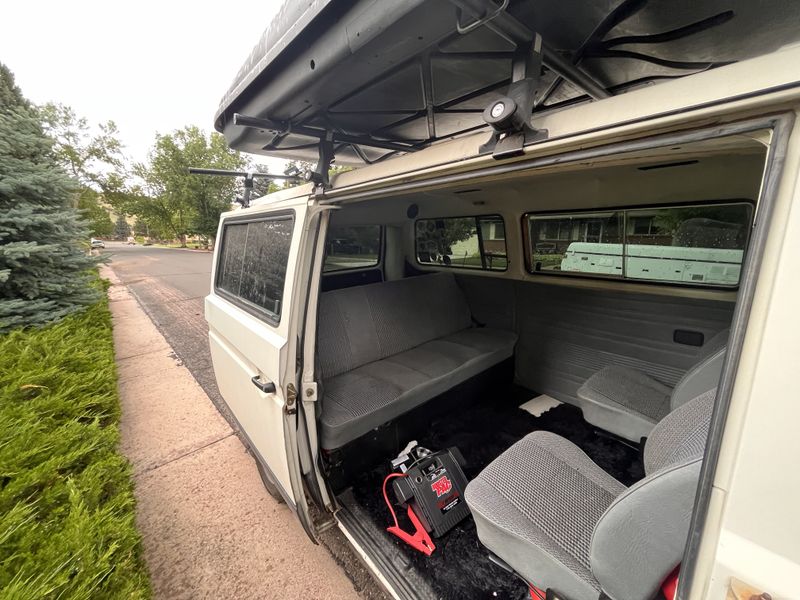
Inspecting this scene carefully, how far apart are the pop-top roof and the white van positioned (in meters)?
0.01

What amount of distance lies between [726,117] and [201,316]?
27.6 feet

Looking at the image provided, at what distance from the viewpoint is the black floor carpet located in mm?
1635

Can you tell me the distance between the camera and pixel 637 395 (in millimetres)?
2311

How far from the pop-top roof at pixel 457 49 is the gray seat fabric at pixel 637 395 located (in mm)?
1567

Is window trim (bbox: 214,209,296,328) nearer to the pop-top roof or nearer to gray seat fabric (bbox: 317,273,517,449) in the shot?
the pop-top roof

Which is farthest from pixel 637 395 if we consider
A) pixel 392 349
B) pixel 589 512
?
pixel 392 349

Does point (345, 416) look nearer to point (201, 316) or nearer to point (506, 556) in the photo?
point (506, 556)

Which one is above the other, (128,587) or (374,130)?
(374,130)

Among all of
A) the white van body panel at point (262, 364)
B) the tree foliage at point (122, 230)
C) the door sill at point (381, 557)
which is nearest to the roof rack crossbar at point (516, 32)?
the white van body panel at point (262, 364)

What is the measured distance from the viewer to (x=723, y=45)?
127 cm

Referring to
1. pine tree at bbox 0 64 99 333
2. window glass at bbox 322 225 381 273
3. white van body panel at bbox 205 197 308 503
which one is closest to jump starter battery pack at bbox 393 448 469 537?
white van body panel at bbox 205 197 308 503

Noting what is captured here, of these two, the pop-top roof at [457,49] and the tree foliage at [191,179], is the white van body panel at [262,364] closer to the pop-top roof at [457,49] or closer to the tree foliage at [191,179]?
the pop-top roof at [457,49]

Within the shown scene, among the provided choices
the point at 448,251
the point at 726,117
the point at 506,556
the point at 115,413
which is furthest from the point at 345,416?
the point at 115,413

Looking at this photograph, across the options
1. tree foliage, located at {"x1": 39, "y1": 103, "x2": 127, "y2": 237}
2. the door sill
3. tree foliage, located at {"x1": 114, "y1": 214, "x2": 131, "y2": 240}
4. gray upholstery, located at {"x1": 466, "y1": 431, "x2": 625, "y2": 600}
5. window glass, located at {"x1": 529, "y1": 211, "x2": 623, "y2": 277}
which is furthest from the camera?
tree foliage, located at {"x1": 114, "y1": 214, "x2": 131, "y2": 240}
